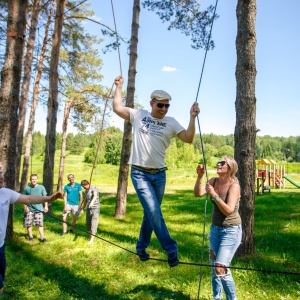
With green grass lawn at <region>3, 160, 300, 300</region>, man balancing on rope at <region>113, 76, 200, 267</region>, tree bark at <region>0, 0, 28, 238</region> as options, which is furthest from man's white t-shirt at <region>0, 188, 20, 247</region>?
tree bark at <region>0, 0, 28, 238</region>

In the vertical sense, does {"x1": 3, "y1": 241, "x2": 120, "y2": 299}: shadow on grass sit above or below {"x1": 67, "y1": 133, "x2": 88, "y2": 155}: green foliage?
below

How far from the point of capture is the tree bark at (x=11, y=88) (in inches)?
259

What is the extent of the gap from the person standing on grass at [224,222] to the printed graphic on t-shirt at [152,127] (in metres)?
0.63

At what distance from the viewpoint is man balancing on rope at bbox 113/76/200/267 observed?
3.58 m

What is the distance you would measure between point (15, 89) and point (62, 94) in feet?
37.9

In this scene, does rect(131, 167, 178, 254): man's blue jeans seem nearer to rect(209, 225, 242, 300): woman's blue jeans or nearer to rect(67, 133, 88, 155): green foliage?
rect(209, 225, 242, 300): woman's blue jeans

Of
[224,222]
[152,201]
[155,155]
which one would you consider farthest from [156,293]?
[155,155]

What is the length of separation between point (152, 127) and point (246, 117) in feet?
8.64

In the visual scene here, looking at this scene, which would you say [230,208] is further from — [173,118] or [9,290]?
[9,290]

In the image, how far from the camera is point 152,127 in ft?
12.0

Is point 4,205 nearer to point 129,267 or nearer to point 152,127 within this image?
point 152,127

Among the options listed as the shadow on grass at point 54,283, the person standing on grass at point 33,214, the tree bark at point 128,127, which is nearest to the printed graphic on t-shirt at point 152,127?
the shadow on grass at point 54,283

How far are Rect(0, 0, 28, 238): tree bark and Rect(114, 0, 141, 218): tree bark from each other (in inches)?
150

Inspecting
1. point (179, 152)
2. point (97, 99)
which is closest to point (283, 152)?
point (179, 152)
